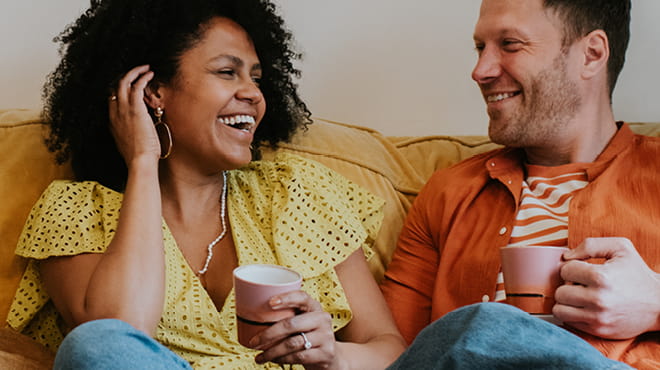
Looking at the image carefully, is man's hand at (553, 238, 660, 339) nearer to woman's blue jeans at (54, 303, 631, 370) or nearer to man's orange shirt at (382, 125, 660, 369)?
man's orange shirt at (382, 125, 660, 369)

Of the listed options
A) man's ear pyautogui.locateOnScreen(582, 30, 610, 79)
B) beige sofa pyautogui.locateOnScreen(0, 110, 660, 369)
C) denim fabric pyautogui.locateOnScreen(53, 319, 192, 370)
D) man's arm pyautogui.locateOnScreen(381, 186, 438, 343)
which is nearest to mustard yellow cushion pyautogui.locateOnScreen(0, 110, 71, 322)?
beige sofa pyautogui.locateOnScreen(0, 110, 660, 369)

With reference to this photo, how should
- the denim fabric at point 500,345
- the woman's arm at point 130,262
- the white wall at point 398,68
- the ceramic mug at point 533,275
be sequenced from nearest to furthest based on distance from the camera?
the denim fabric at point 500,345 → the ceramic mug at point 533,275 → the woman's arm at point 130,262 → the white wall at point 398,68

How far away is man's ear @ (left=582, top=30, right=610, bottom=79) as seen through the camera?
5.22 feet

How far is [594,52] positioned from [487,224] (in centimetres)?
47

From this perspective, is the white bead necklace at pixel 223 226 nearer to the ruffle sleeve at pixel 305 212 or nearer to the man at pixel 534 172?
the ruffle sleeve at pixel 305 212

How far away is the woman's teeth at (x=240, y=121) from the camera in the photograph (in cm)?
152

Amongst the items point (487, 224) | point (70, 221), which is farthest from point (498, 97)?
point (70, 221)

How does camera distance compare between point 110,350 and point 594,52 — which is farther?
point 594,52

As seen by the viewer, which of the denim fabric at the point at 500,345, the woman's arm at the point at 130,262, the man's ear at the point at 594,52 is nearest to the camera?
the denim fabric at the point at 500,345

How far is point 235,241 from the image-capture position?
148 centimetres

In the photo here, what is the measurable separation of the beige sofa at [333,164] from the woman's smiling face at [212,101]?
0.29 meters

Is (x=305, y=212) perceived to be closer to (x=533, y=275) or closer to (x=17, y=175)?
(x=533, y=275)

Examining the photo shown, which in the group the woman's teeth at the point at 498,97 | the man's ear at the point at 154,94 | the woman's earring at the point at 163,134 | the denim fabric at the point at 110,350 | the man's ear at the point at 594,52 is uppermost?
the man's ear at the point at 594,52

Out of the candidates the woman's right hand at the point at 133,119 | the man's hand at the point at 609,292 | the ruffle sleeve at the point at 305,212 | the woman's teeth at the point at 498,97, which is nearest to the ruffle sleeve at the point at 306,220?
the ruffle sleeve at the point at 305,212
